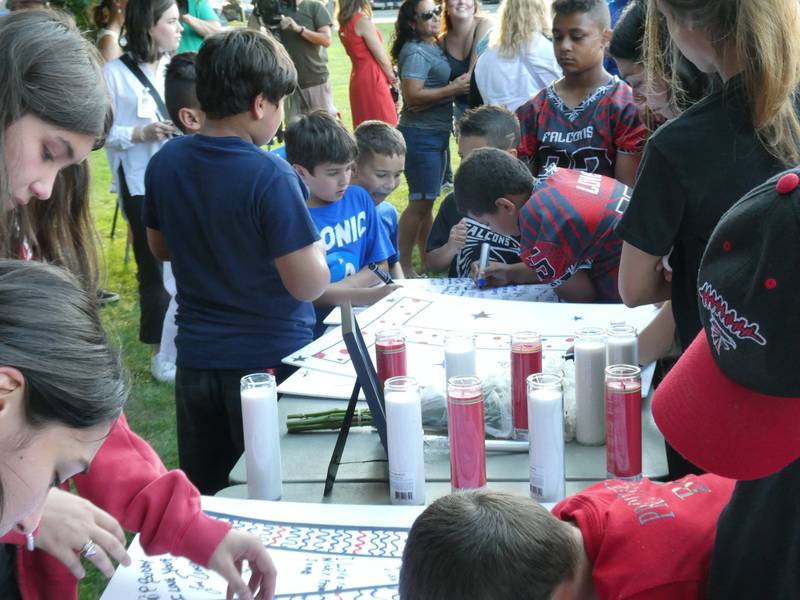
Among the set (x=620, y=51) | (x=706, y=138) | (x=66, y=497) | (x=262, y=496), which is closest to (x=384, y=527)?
(x=262, y=496)

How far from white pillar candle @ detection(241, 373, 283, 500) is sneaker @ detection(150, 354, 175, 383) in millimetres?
2624

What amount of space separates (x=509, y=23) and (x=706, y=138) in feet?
9.81

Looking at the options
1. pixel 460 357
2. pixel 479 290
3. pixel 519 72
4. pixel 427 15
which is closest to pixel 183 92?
pixel 479 290

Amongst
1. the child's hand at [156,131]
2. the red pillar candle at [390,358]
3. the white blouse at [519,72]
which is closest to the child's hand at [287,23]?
the white blouse at [519,72]

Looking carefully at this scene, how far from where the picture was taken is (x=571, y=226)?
2.52 metres

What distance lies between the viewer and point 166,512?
1.38 meters

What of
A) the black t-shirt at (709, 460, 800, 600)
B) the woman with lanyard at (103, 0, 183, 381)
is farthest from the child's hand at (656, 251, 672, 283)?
the woman with lanyard at (103, 0, 183, 381)

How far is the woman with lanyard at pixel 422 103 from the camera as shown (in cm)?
526

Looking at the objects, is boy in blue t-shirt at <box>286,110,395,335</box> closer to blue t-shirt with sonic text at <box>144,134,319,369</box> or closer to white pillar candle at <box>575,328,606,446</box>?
blue t-shirt with sonic text at <box>144,134,319,369</box>

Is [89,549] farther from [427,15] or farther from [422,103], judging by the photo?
[427,15]

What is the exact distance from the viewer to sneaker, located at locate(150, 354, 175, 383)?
4.18 metres

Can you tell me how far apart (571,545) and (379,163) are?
2.16m

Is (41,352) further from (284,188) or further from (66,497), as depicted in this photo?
(284,188)

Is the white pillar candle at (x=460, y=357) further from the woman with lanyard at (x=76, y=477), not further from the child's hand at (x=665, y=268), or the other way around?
the woman with lanyard at (x=76, y=477)
